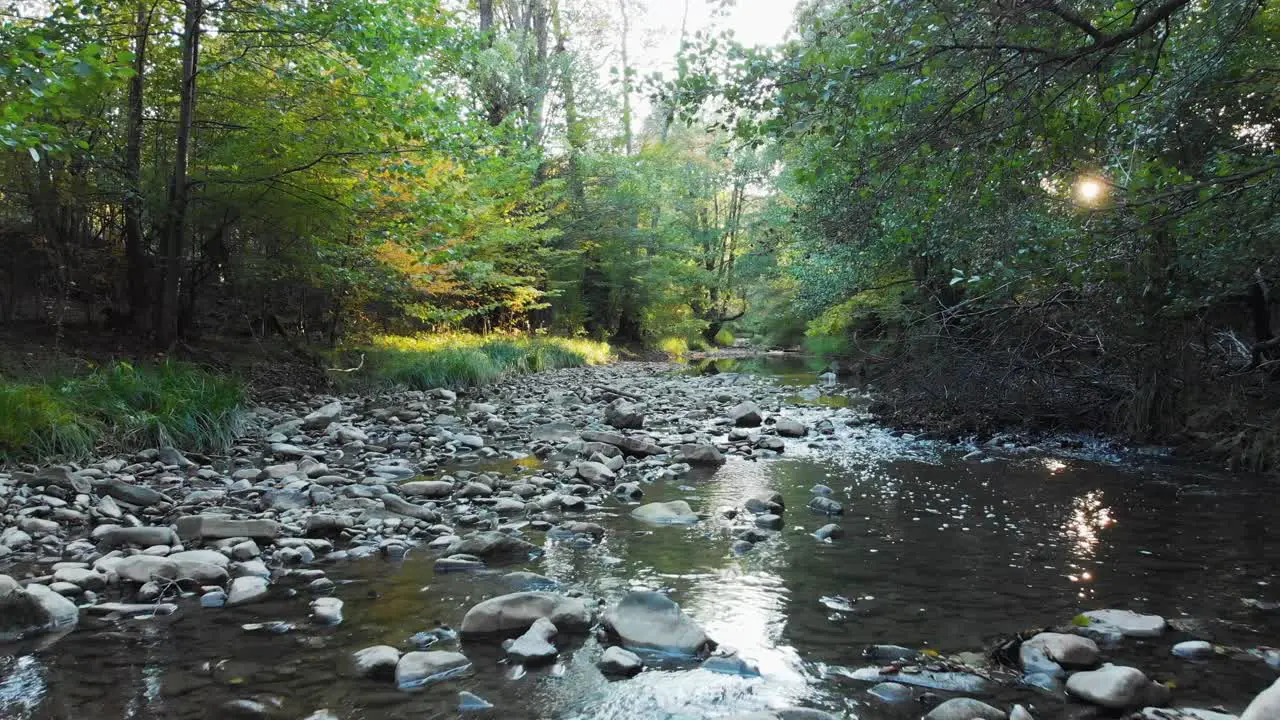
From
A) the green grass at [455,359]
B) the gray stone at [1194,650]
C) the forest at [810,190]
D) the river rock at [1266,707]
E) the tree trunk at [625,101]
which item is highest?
the tree trunk at [625,101]

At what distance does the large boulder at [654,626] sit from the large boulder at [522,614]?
143 millimetres

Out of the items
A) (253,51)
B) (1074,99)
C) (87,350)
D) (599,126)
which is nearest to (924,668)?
(1074,99)

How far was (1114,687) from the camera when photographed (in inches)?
99.5

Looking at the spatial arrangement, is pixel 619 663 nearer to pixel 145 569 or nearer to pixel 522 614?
pixel 522 614

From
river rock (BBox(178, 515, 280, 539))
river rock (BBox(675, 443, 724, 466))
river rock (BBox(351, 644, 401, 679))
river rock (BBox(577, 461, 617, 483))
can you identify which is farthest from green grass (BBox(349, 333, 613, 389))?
river rock (BBox(351, 644, 401, 679))

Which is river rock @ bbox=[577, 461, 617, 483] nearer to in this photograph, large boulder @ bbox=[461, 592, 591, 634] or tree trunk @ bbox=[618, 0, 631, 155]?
large boulder @ bbox=[461, 592, 591, 634]

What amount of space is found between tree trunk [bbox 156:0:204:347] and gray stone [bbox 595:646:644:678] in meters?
9.45

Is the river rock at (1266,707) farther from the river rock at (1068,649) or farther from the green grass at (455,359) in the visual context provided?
the green grass at (455,359)

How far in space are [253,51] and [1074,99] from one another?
420 inches

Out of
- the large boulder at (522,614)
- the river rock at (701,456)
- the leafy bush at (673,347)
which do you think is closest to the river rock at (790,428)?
the river rock at (701,456)

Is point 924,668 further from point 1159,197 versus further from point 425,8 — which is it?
point 425,8

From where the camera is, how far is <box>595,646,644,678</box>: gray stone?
2.83 meters

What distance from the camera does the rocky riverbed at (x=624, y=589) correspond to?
8.66ft

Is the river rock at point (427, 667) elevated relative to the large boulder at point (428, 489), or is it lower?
lower
